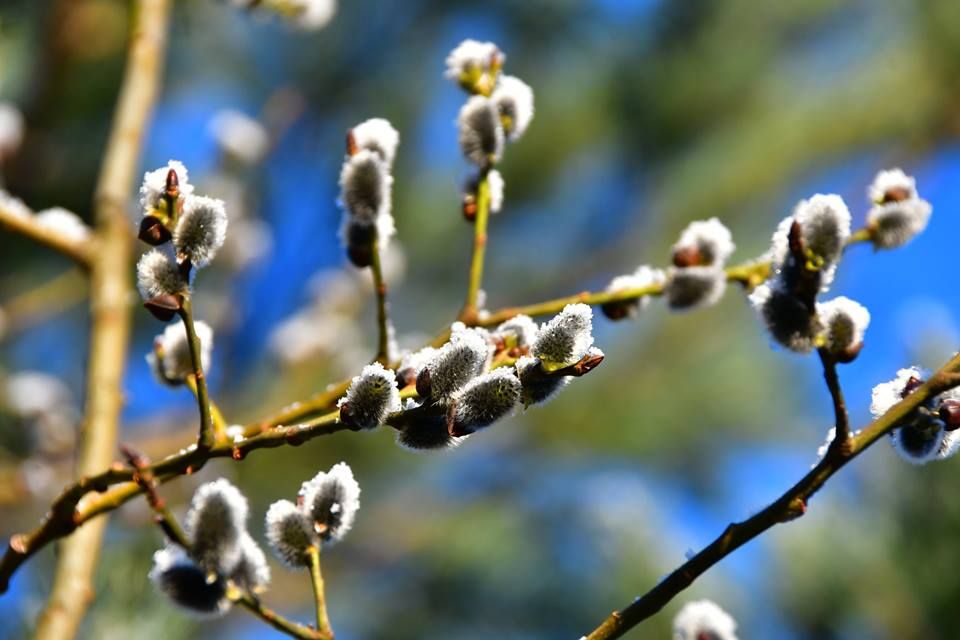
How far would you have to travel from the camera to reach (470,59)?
0.90 m

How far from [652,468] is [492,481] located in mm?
540

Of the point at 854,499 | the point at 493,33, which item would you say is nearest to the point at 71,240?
the point at 854,499

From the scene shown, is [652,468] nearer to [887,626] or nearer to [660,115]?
[660,115]

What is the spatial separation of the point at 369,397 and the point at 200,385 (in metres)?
0.12

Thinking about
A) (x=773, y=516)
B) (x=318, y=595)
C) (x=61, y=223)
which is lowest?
Result: (x=773, y=516)

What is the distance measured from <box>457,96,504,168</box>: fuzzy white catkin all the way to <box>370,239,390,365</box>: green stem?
0.11 metres

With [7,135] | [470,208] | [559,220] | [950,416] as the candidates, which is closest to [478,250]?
[470,208]

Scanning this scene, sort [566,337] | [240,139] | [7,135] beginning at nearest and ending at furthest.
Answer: [566,337] < [7,135] < [240,139]

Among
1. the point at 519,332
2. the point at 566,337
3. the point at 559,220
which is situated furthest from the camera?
the point at 559,220

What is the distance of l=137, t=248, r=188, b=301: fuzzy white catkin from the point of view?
66 centimetres

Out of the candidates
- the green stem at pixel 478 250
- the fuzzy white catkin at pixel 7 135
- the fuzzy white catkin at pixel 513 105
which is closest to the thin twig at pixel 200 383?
the green stem at pixel 478 250

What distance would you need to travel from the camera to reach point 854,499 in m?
2.44

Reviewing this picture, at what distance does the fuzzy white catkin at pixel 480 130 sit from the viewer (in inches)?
34.3

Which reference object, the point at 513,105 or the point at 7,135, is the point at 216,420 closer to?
the point at 513,105
